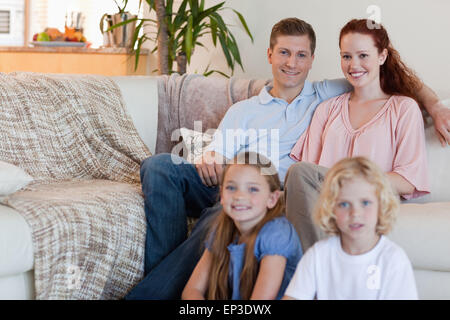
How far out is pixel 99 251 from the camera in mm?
2061

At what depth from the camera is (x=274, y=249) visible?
5.85 ft

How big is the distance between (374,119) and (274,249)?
752mm

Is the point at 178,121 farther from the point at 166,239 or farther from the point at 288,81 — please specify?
the point at 166,239

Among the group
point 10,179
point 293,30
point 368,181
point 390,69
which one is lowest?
point 10,179

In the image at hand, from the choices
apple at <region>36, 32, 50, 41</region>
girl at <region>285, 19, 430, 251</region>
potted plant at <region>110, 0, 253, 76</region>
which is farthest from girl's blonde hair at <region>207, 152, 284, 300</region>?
apple at <region>36, 32, 50, 41</region>

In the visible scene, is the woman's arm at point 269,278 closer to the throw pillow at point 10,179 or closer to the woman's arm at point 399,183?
the woman's arm at point 399,183

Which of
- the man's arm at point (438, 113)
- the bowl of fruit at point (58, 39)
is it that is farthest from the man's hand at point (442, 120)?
the bowl of fruit at point (58, 39)

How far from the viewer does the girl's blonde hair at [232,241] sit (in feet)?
5.95

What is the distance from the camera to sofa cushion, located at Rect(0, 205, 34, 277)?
187cm

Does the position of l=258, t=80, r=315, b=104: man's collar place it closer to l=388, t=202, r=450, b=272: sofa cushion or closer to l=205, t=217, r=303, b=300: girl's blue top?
l=388, t=202, r=450, b=272: sofa cushion

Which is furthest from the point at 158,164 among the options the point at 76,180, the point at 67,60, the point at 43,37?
the point at 43,37

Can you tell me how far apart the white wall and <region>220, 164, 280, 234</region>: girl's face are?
128cm

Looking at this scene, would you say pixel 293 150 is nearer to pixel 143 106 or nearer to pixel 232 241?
pixel 232 241
